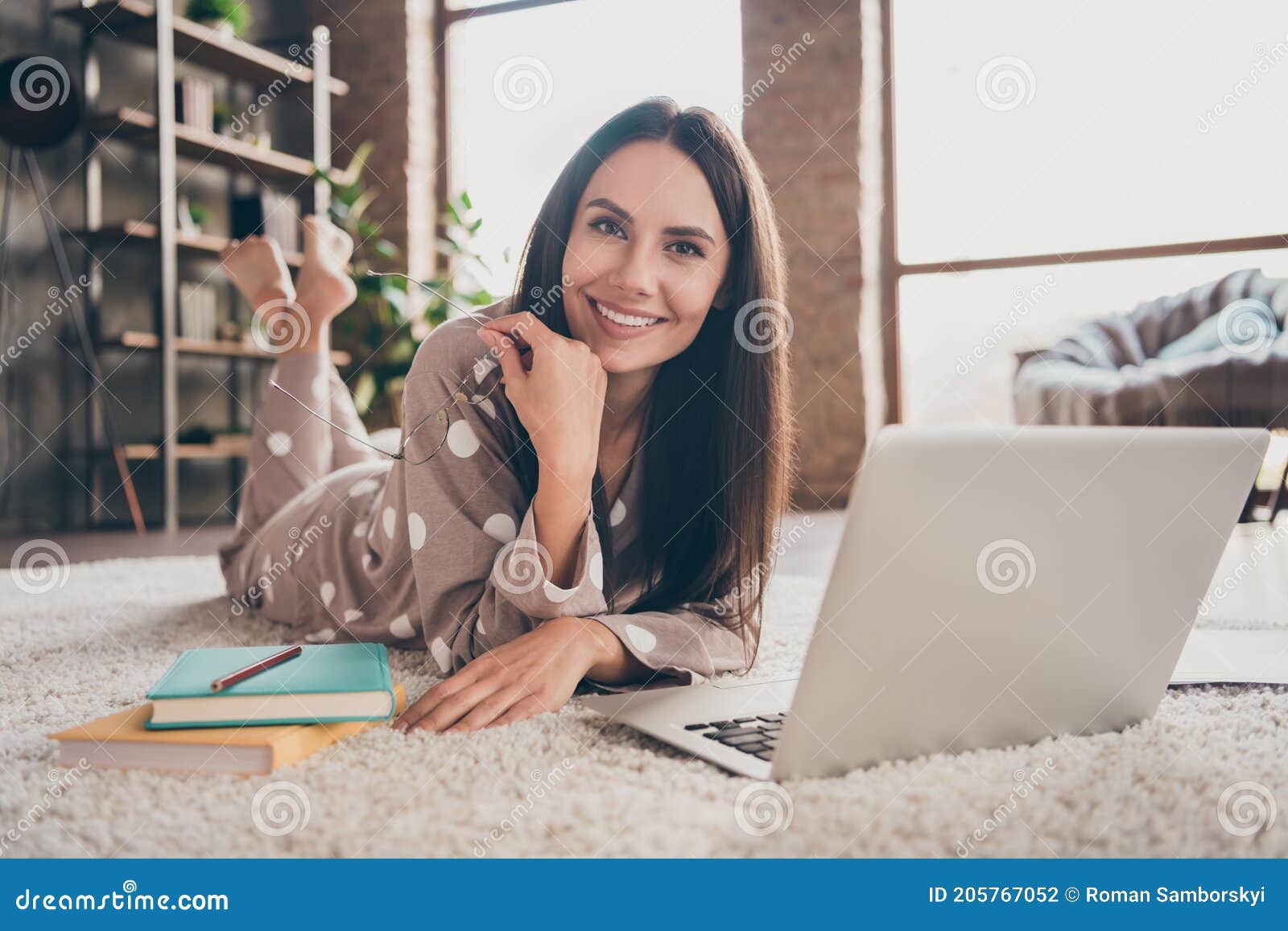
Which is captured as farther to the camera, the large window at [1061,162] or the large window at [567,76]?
the large window at [567,76]

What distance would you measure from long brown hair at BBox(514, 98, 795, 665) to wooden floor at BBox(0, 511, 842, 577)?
107cm

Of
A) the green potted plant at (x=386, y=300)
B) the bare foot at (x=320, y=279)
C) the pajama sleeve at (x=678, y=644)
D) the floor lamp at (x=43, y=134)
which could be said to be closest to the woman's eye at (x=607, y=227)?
the pajama sleeve at (x=678, y=644)

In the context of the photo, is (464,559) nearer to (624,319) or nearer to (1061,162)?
(624,319)

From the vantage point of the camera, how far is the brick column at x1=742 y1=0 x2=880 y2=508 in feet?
13.3

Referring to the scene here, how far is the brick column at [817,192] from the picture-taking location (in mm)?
4043

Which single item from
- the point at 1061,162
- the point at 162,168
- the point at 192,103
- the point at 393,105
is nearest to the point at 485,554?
the point at 162,168

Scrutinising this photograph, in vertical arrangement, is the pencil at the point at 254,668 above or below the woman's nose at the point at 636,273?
below

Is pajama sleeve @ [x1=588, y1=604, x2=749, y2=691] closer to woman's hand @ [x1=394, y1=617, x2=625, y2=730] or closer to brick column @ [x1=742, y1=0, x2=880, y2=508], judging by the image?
woman's hand @ [x1=394, y1=617, x2=625, y2=730]

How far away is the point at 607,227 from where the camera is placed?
42.5 inches

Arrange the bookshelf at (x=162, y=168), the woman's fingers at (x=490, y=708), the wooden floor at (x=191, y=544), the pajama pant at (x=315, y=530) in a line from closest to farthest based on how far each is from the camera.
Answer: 1. the woman's fingers at (x=490, y=708)
2. the pajama pant at (x=315, y=530)
3. the wooden floor at (x=191, y=544)
4. the bookshelf at (x=162, y=168)

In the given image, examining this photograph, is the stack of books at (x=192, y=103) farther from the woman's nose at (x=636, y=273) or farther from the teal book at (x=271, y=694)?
the teal book at (x=271, y=694)

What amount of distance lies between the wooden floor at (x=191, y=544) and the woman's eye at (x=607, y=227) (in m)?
1.27

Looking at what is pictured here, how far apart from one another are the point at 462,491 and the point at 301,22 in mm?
4496
